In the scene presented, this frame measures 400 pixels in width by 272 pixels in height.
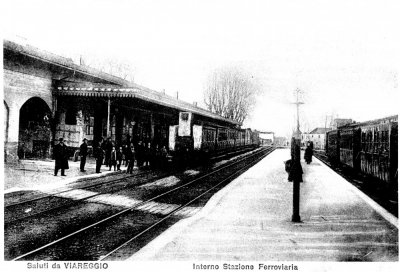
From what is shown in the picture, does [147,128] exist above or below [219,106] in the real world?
below

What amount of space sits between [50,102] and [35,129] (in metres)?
1.41

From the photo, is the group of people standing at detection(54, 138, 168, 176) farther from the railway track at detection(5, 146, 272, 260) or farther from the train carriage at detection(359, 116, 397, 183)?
the train carriage at detection(359, 116, 397, 183)

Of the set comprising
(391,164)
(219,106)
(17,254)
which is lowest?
(17,254)

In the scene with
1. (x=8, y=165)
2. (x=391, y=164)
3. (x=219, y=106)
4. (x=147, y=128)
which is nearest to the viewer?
(x=391, y=164)

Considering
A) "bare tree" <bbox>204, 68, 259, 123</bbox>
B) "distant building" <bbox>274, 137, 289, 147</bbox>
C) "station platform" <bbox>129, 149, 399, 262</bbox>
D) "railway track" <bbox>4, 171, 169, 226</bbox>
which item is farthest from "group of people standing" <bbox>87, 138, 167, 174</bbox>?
"distant building" <bbox>274, 137, 289, 147</bbox>

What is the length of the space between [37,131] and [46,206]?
1017 centimetres

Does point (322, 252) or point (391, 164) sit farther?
point (391, 164)

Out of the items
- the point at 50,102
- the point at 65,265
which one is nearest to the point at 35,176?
the point at 50,102

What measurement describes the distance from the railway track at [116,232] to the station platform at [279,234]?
0.55m

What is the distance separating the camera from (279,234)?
5.37 m

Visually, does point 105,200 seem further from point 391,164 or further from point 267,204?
point 391,164

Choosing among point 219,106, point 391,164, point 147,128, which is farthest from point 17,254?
point 219,106

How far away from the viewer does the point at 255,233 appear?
17.8ft

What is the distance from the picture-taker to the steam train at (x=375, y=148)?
8672mm
